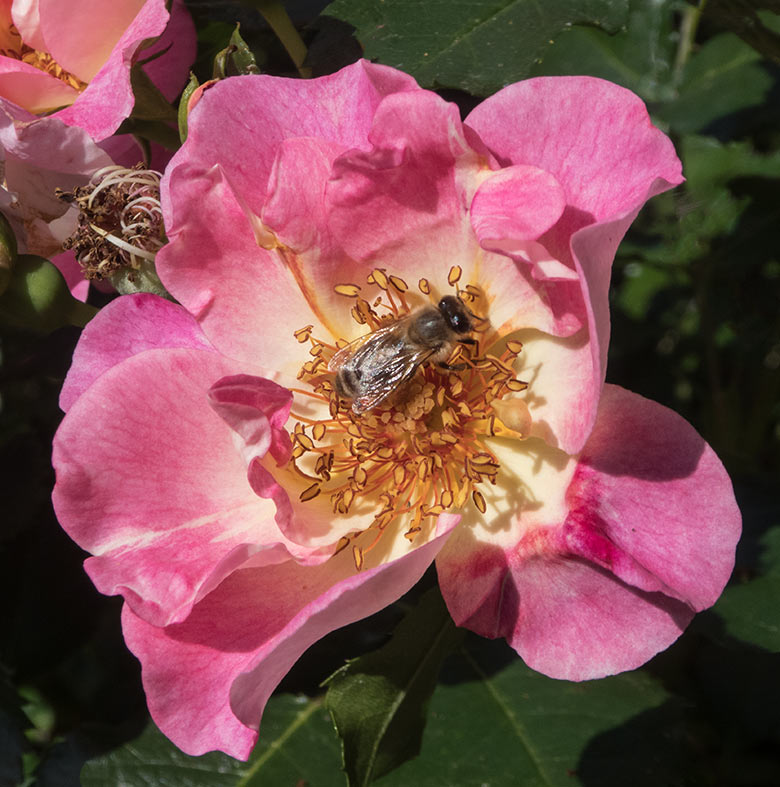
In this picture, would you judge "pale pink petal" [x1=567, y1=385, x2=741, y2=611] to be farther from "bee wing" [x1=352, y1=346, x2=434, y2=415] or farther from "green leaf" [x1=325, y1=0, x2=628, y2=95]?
"green leaf" [x1=325, y1=0, x2=628, y2=95]

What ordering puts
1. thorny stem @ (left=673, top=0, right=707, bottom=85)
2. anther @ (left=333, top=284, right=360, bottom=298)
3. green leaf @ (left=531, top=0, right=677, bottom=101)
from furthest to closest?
1. thorny stem @ (left=673, top=0, right=707, bottom=85)
2. green leaf @ (left=531, top=0, right=677, bottom=101)
3. anther @ (left=333, top=284, right=360, bottom=298)

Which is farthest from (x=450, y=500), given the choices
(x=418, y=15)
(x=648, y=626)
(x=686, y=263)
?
(x=686, y=263)

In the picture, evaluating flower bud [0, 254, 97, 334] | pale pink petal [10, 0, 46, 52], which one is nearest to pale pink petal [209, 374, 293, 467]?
flower bud [0, 254, 97, 334]

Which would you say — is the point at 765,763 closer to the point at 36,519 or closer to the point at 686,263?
the point at 686,263

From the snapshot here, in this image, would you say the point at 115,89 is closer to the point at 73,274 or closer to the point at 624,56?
the point at 73,274

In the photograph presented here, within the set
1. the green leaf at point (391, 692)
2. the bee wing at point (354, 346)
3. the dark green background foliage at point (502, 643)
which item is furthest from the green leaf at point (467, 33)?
the green leaf at point (391, 692)

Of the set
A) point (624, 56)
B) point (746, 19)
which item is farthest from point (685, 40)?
point (746, 19)
